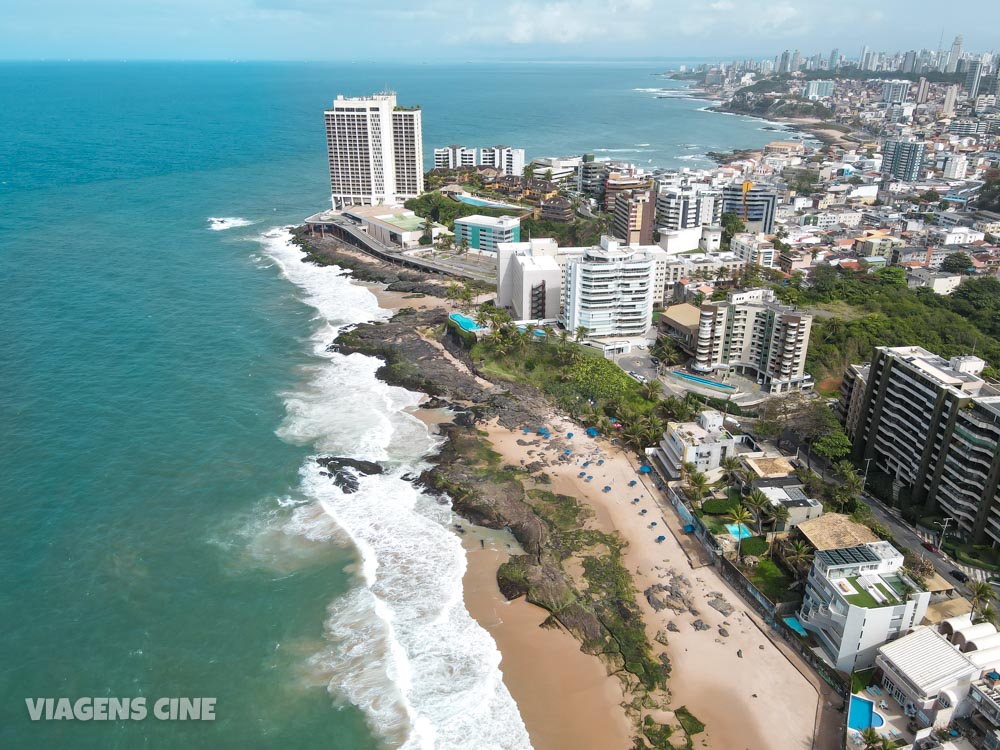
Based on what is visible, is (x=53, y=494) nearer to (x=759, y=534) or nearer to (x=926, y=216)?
(x=759, y=534)

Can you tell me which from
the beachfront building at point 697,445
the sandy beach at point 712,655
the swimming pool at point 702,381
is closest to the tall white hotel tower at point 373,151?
the swimming pool at point 702,381

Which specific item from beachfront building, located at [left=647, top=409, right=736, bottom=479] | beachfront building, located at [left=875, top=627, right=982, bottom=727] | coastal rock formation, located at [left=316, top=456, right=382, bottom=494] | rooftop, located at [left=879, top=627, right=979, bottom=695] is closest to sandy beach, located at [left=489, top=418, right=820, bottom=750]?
beachfront building, located at [left=647, top=409, right=736, bottom=479]

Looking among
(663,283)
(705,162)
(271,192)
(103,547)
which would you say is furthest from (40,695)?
(705,162)

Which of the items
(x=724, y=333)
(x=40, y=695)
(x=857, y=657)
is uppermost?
(x=724, y=333)

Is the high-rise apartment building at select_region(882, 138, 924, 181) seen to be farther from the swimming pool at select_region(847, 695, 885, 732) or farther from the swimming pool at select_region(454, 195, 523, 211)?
the swimming pool at select_region(847, 695, 885, 732)

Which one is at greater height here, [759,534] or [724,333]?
[724,333]

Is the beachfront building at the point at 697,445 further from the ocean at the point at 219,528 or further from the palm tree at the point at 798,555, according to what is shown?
the ocean at the point at 219,528

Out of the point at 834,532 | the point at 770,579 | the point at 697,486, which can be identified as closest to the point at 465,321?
the point at 697,486

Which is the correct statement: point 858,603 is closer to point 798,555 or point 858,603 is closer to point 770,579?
point 798,555

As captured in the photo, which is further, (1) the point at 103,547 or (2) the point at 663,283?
(2) the point at 663,283
